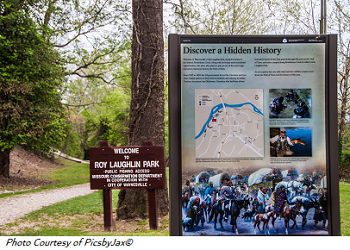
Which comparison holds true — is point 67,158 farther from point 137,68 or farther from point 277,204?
point 277,204

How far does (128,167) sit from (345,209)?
6.47 m

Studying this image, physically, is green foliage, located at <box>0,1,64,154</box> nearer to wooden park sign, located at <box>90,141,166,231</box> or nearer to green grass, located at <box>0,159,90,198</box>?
green grass, located at <box>0,159,90,198</box>

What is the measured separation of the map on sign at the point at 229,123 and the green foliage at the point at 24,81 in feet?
34.7

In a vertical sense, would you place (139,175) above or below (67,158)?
above

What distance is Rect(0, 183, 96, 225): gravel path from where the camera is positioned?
8800 mm

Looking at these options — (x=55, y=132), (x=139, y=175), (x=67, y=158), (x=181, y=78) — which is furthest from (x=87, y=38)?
(x=67, y=158)

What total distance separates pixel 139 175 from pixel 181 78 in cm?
222

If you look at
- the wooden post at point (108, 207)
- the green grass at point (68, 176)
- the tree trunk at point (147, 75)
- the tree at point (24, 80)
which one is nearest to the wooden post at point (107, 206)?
the wooden post at point (108, 207)

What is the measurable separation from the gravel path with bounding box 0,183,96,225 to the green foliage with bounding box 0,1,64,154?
2.15 m

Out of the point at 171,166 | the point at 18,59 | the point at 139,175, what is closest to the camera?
the point at 171,166

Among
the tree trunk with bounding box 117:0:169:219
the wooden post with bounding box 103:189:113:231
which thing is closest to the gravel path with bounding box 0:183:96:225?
the wooden post with bounding box 103:189:113:231

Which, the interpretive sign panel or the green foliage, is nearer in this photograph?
the interpretive sign panel

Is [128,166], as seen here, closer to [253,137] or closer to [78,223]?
[253,137]

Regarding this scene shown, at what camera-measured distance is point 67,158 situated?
27.4m
